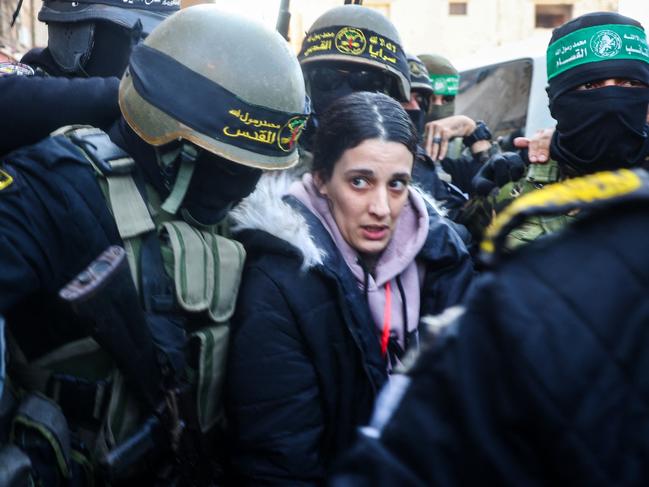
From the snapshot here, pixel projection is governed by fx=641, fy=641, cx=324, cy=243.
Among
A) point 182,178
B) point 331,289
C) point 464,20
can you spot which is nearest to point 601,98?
point 331,289

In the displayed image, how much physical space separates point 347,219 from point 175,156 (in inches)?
24.6

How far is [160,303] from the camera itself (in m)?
1.71

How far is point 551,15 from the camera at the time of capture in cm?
1797

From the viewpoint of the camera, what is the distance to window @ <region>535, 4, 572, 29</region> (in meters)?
17.8

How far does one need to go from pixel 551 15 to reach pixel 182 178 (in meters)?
18.6

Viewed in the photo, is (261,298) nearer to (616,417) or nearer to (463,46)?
(616,417)

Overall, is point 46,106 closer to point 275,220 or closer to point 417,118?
point 275,220

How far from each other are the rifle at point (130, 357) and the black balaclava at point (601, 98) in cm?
187

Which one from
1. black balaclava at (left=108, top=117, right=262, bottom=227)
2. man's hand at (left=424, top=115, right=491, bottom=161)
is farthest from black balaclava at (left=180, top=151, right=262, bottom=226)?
man's hand at (left=424, top=115, right=491, bottom=161)

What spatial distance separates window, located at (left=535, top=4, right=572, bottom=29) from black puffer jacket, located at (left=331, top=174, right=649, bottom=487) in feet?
62.0

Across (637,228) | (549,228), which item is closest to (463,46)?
(549,228)

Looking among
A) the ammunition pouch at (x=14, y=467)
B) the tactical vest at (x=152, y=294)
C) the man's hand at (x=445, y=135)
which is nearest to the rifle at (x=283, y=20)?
the man's hand at (x=445, y=135)

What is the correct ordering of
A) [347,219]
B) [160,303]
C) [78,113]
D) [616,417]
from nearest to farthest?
[616,417], [160,303], [78,113], [347,219]

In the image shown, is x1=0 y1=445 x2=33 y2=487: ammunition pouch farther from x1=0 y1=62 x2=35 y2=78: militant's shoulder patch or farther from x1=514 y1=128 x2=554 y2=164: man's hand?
x1=514 y1=128 x2=554 y2=164: man's hand
